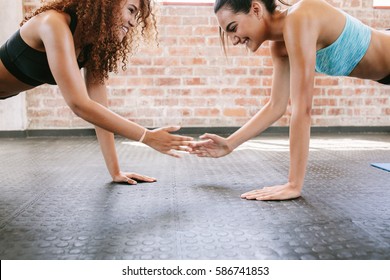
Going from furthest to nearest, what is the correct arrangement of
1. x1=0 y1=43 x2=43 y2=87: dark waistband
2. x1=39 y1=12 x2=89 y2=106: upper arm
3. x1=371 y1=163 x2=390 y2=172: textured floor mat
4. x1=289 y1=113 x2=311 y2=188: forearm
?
x1=371 y1=163 x2=390 y2=172: textured floor mat, x1=0 y1=43 x2=43 y2=87: dark waistband, x1=289 y1=113 x2=311 y2=188: forearm, x1=39 y1=12 x2=89 y2=106: upper arm

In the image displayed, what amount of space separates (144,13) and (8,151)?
1.99 m

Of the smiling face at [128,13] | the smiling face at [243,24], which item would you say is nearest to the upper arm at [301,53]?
the smiling face at [243,24]

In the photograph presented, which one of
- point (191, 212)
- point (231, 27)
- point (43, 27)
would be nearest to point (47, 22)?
point (43, 27)

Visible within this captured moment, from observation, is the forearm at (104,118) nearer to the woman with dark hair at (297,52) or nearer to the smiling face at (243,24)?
the woman with dark hair at (297,52)

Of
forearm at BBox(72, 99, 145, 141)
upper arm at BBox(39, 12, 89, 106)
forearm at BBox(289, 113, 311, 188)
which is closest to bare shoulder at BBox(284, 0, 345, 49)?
forearm at BBox(289, 113, 311, 188)

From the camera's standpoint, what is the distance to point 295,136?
58.1 inches

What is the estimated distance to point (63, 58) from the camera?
1.35 metres

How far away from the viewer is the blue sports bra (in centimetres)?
165

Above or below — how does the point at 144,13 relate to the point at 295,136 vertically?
above

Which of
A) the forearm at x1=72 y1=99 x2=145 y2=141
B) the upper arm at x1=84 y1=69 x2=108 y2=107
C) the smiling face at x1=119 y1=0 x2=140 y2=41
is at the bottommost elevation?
the forearm at x1=72 y1=99 x2=145 y2=141

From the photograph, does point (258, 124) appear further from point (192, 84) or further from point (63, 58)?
point (192, 84)

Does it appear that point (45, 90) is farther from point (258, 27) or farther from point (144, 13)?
point (258, 27)

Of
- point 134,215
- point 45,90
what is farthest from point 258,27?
point 45,90

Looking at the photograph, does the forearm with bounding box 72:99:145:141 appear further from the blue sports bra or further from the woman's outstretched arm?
the blue sports bra
